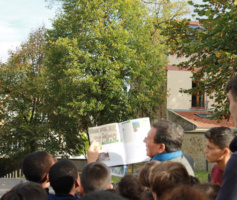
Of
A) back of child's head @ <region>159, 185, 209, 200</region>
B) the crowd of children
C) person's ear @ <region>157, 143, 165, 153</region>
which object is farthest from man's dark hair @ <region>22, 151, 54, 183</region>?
back of child's head @ <region>159, 185, 209, 200</region>

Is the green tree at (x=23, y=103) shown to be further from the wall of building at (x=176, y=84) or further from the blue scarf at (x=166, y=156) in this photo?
the blue scarf at (x=166, y=156)

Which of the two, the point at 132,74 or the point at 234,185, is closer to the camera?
the point at 234,185

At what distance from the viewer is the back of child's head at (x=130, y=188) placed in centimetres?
310

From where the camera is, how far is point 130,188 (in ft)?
10.2

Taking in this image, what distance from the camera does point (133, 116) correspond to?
94.4 ft

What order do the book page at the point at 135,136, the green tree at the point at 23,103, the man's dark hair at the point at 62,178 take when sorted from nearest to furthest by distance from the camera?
the man's dark hair at the point at 62,178
the book page at the point at 135,136
the green tree at the point at 23,103

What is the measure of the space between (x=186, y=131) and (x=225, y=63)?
16821mm

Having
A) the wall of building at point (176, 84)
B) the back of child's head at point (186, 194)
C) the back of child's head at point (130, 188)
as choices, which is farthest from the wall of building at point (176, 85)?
the back of child's head at point (186, 194)

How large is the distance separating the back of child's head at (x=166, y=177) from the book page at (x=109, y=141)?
1.35m

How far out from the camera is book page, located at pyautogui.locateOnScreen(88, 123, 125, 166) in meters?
4.26

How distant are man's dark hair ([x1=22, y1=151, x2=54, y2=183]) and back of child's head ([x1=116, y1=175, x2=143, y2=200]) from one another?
119 centimetres

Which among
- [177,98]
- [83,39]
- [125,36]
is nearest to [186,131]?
[177,98]

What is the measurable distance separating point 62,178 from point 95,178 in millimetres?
543

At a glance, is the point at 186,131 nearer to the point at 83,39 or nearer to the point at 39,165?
the point at 83,39
